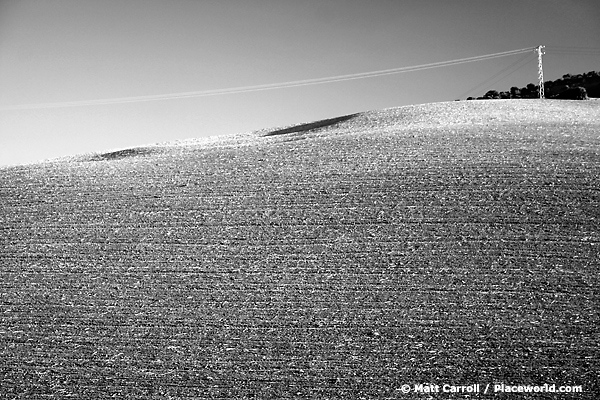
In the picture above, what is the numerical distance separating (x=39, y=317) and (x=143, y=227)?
303 mm

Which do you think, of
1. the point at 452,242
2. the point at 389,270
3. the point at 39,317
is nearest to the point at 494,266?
the point at 452,242

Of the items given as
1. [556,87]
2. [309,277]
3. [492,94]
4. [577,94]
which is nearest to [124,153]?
[309,277]

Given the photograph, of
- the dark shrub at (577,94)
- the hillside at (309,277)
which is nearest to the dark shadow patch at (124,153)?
the hillside at (309,277)

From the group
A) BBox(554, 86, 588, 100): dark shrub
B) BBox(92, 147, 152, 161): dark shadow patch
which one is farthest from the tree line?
BBox(92, 147, 152, 161): dark shadow patch

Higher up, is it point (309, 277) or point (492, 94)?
point (492, 94)

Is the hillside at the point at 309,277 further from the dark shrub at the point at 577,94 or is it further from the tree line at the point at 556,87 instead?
the tree line at the point at 556,87

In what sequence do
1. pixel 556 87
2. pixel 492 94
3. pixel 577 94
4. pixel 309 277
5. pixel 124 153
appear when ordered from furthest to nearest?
pixel 556 87 → pixel 492 94 → pixel 577 94 → pixel 124 153 → pixel 309 277

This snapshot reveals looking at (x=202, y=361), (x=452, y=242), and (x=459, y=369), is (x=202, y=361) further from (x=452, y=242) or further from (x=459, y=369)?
(x=452, y=242)

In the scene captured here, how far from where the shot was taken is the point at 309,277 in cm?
116

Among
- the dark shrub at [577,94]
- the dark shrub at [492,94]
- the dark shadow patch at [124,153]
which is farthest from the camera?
→ the dark shrub at [492,94]

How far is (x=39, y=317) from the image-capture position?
45.9 inches

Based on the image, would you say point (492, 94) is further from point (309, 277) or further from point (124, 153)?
point (309, 277)

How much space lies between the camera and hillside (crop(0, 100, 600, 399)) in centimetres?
104

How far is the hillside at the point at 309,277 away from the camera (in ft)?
3.42
